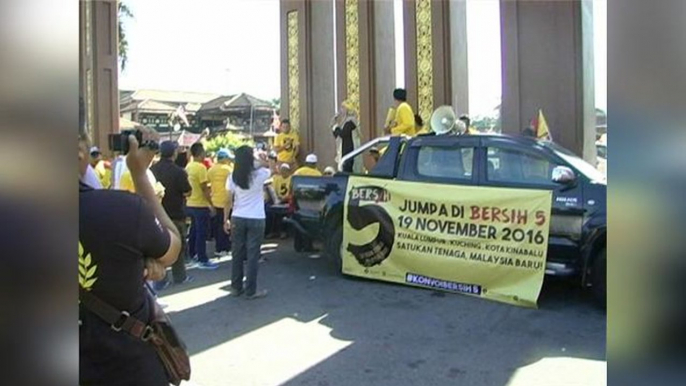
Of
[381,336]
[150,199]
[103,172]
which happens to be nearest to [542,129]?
[381,336]

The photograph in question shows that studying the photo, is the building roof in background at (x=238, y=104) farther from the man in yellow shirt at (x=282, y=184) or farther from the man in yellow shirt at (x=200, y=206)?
the man in yellow shirt at (x=200, y=206)

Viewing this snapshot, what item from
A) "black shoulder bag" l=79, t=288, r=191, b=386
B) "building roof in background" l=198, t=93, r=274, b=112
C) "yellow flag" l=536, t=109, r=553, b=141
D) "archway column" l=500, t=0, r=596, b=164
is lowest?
"black shoulder bag" l=79, t=288, r=191, b=386

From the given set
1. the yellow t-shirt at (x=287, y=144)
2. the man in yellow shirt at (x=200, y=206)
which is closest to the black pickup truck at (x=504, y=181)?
the man in yellow shirt at (x=200, y=206)

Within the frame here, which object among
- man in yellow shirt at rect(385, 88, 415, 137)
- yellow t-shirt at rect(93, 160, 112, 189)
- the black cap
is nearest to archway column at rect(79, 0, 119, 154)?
yellow t-shirt at rect(93, 160, 112, 189)

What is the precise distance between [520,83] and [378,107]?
12.9ft

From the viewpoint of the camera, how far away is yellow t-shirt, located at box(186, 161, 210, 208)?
9.09m

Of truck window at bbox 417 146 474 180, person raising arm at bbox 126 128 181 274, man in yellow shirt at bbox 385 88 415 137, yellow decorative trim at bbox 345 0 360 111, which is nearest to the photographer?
person raising arm at bbox 126 128 181 274

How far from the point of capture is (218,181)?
936 cm

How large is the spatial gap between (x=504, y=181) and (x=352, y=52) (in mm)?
8873

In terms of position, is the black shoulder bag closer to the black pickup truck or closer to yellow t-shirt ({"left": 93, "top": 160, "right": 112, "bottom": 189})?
the black pickup truck

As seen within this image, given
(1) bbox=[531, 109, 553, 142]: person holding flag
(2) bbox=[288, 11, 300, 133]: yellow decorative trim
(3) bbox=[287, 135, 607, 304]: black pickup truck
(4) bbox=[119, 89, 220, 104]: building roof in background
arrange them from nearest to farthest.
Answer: (3) bbox=[287, 135, 607, 304]: black pickup truck → (1) bbox=[531, 109, 553, 142]: person holding flag → (2) bbox=[288, 11, 300, 133]: yellow decorative trim → (4) bbox=[119, 89, 220, 104]: building roof in background

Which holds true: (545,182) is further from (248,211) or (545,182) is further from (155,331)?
(155,331)

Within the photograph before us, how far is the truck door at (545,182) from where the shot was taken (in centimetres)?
640

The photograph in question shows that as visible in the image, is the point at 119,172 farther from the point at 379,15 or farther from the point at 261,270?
the point at 379,15
